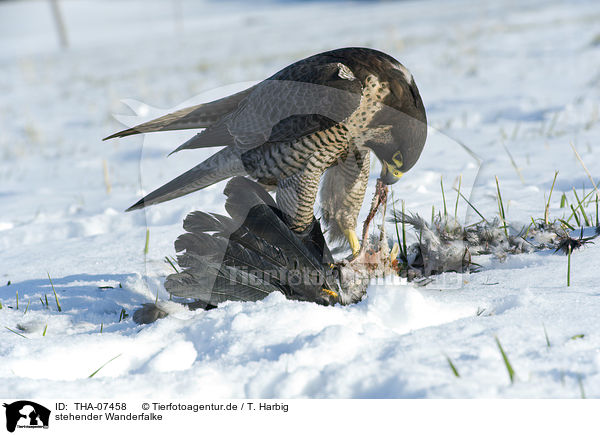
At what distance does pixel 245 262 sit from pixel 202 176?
51cm

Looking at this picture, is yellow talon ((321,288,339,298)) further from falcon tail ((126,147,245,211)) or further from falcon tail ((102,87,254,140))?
falcon tail ((102,87,254,140))

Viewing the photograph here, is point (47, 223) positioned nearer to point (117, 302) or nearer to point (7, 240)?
point (7, 240)

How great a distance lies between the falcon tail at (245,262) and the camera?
2.02 meters

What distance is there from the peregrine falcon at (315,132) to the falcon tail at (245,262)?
23cm

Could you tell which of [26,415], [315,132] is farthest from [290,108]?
[26,415]

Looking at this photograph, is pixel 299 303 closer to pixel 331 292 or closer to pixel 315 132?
pixel 331 292

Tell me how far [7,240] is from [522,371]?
305 cm

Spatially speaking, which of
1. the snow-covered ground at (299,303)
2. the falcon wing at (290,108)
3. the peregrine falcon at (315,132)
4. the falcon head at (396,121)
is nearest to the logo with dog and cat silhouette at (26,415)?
the snow-covered ground at (299,303)

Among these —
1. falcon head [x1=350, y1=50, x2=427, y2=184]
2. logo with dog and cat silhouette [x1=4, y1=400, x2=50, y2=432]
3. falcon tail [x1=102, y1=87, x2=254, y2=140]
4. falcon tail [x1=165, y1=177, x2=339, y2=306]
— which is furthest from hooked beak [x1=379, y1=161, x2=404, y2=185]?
logo with dog and cat silhouette [x1=4, y1=400, x2=50, y2=432]

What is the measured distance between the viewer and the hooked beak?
2283 millimetres

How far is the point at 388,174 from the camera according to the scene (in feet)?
7.63

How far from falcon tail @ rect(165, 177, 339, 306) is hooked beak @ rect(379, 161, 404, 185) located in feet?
1.57

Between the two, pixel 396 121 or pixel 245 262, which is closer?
pixel 245 262

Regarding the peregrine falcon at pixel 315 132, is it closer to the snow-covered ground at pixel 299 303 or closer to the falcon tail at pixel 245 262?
the snow-covered ground at pixel 299 303
